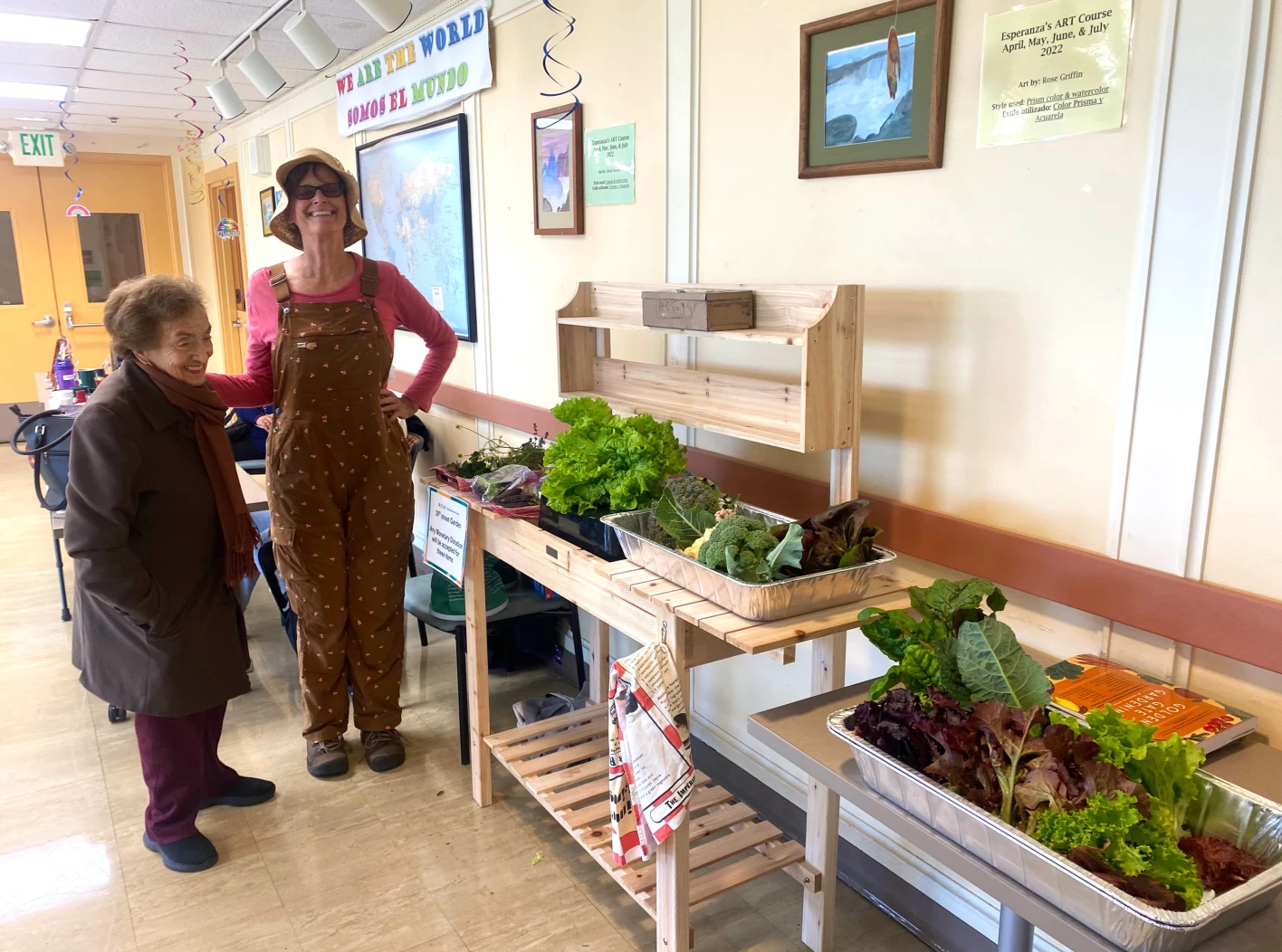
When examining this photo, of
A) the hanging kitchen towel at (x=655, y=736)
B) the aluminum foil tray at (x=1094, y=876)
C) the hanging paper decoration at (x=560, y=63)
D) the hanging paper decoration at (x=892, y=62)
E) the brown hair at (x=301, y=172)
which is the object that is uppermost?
the hanging paper decoration at (x=560, y=63)

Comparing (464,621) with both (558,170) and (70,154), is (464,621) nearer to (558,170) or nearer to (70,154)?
(558,170)

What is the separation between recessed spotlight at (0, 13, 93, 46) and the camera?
3980 mm

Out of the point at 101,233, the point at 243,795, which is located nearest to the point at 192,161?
the point at 101,233

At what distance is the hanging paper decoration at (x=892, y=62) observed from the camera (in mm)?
1866

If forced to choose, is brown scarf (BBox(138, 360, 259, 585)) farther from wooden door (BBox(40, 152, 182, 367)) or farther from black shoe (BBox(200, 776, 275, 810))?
wooden door (BBox(40, 152, 182, 367))

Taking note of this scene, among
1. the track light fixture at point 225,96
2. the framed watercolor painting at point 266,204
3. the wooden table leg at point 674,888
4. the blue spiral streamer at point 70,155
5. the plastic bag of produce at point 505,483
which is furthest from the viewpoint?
the blue spiral streamer at point 70,155

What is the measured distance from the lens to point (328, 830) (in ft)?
8.34

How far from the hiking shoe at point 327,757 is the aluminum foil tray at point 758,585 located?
147cm

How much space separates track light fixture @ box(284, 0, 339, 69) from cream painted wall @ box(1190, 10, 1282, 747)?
283cm

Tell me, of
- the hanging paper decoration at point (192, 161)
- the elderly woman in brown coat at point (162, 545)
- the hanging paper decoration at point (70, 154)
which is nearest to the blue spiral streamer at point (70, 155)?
the hanging paper decoration at point (70, 154)

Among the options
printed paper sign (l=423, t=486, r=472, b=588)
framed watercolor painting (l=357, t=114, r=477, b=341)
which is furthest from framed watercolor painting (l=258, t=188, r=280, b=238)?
printed paper sign (l=423, t=486, r=472, b=588)

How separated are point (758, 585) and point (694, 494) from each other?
0.42 meters

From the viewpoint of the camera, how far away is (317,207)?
248 cm

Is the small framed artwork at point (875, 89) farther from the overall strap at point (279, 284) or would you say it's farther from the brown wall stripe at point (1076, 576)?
the overall strap at point (279, 284)
